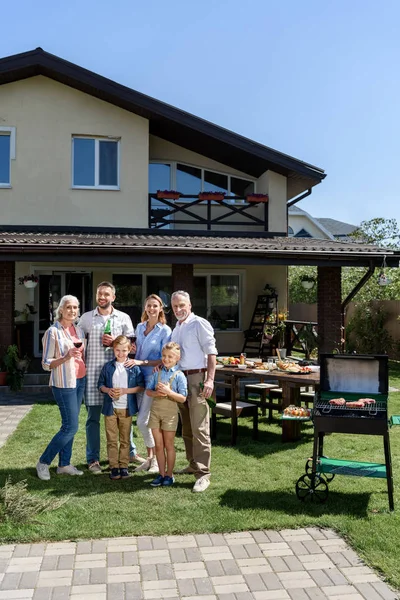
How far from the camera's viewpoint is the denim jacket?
228 inches

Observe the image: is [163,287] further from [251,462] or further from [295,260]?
[251,462]

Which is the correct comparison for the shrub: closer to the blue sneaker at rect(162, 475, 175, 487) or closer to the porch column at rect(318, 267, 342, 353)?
the porch column at rect(318, 267, 342, 353)

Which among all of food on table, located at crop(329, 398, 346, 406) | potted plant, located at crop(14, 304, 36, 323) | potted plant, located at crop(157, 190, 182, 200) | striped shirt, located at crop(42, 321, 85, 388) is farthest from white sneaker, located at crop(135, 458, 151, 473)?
potted plant, located at crop(157, 190, 182, 200)

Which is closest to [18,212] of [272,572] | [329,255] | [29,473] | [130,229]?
[130,229]

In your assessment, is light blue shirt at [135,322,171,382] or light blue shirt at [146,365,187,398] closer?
light blue shirt at [146,365,187,398]

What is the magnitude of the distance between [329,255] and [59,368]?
24.4ft

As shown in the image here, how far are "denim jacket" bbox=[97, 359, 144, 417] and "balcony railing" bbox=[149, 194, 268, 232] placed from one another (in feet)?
29.2

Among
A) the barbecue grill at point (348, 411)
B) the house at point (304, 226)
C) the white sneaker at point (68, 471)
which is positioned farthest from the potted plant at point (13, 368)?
the house at point (304, 226)

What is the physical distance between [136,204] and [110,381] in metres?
8.82

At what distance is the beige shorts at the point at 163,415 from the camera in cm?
555

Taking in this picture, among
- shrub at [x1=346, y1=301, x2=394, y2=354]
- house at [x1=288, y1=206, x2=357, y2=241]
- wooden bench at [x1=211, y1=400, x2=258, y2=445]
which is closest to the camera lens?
wooden bench at [x1=211, y1=400, x2=258, y2=445]

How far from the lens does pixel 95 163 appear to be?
14.0m

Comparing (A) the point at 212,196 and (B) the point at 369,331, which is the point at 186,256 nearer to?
(A) the point at 212,196

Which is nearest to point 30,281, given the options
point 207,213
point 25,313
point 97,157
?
point 25,313
